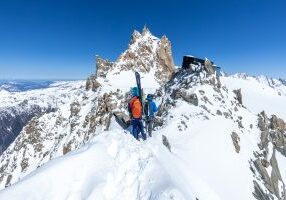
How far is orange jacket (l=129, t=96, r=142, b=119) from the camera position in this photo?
2320cm

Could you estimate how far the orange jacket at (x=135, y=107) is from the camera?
23.2 meters

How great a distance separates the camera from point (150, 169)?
1612 centimetres

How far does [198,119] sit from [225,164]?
629 cm

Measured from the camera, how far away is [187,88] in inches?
1745

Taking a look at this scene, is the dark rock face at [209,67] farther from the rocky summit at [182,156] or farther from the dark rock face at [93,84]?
the dark rock face at [93,84]

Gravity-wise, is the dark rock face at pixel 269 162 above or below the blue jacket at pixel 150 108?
below

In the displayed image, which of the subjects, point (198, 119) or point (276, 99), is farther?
point (276, 99)

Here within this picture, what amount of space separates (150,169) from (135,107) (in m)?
7.93

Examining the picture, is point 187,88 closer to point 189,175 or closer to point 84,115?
point 189,175

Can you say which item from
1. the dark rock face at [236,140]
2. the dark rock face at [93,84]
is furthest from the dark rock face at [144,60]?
the dark rock face at [236,140]

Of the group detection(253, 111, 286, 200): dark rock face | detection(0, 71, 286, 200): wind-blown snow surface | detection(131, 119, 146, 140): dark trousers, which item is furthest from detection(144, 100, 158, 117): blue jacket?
detection(253, 111, 286, 200): dark rock face

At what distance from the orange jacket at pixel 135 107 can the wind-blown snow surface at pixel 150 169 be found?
5.83ft

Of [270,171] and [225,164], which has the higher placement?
[225,164]

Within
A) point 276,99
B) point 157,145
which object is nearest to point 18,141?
point 276,99
